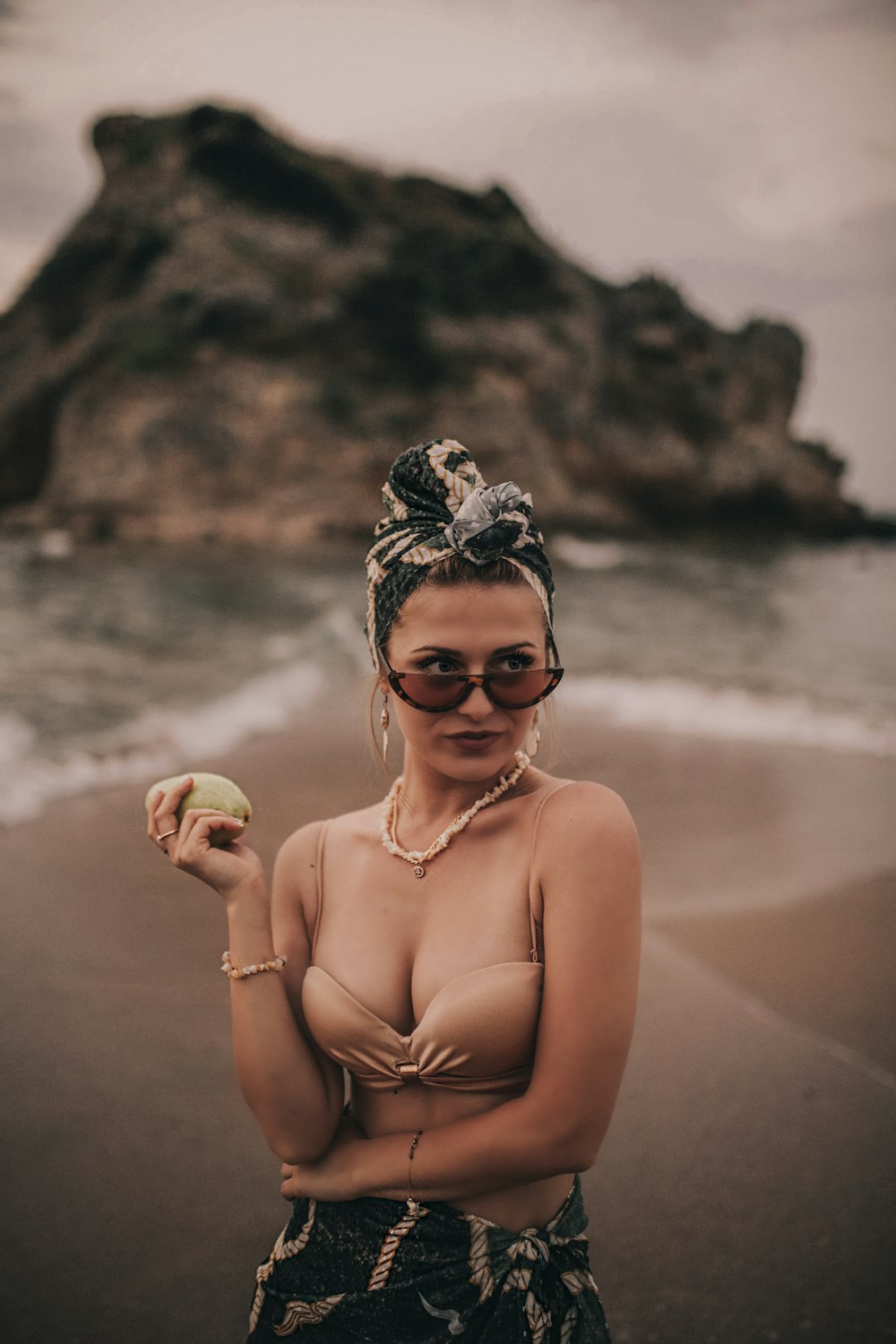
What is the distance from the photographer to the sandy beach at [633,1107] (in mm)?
2619

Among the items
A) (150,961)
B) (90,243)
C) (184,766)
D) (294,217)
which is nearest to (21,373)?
(90,243)

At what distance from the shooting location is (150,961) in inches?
172

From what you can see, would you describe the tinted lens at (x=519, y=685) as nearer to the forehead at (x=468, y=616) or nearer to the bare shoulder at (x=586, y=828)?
the forehead at (x=468, y=616)

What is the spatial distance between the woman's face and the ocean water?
5.12m

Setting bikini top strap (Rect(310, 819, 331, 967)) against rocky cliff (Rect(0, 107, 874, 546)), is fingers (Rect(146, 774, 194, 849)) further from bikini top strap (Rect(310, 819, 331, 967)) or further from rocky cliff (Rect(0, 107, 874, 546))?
rocky cliff (Rect(0, 107, 874, 546))

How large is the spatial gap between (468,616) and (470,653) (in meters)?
0.08

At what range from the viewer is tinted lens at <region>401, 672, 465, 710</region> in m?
1.89

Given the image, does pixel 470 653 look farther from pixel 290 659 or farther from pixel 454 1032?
pixel 290 659

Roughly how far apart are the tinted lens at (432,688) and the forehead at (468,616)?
0.07 meters

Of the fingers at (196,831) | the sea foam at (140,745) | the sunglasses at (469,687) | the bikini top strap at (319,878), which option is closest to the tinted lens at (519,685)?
the sunglasses at (469,687)

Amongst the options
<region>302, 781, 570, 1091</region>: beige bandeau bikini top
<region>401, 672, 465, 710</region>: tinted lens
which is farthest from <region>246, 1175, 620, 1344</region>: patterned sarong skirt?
<region>401, 672, 465, 710</region>: tinted lens

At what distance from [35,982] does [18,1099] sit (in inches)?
32.5

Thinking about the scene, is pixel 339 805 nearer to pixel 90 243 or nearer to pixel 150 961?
pixel 150 961

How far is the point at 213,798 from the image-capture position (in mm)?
2055
